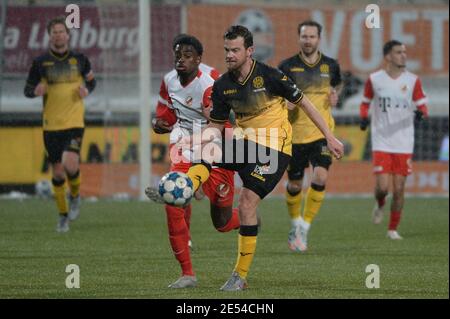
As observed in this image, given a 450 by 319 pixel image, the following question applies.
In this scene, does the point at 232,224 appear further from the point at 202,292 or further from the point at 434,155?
the point at 434,155

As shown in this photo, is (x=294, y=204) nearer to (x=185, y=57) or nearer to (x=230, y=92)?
(x=185, y=57)

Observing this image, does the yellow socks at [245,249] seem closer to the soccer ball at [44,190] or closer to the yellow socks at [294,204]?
the yellow socks at [294,204]

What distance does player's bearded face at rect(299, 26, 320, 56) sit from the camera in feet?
45.0

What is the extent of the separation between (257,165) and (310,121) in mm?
4262

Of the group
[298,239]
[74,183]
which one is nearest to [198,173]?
[298,239]

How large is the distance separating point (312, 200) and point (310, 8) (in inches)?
459

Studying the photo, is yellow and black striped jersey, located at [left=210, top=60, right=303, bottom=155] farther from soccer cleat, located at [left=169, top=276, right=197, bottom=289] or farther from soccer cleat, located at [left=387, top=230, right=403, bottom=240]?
soccer cleat, located at [left=387, top=230, right=403, bottom=240]

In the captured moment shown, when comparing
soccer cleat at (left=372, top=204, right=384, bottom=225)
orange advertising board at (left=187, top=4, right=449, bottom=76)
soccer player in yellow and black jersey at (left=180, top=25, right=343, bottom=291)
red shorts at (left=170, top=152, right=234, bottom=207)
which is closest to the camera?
soccer player in yellow and black jersey at (left=180, top=25, right=343, bottom=291)

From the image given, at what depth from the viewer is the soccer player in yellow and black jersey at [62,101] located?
627 inches

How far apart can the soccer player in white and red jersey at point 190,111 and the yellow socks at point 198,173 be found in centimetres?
62

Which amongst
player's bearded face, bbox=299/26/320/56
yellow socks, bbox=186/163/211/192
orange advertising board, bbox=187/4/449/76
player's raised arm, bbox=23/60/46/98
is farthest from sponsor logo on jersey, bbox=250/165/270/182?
orange advertising board, bbox=187/4/449/76

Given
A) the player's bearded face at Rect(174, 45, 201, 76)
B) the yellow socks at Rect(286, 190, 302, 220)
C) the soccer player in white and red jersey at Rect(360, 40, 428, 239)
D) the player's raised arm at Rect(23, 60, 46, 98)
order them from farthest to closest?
the player's raised arm at Rect(23, 60, 46, 98)
the soccer player in white and red jersey at Rect(360, 40, 428, 239)
the yellow socks at Rect(286, 190, 302, 220)
the player's bearded face at Rect(174, 45, 201, 76)

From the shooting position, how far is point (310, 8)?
982 inches

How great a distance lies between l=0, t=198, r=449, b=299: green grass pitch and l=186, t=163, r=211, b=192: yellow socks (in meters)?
0.86
